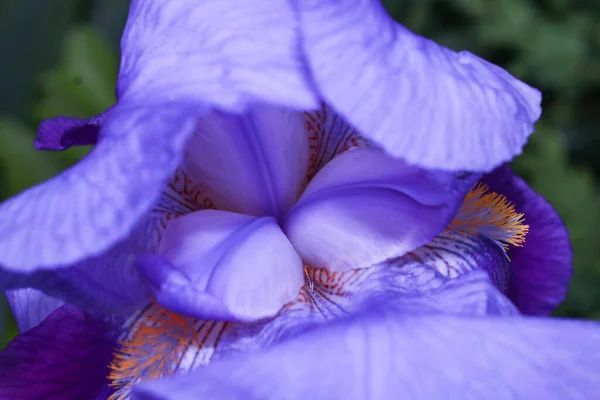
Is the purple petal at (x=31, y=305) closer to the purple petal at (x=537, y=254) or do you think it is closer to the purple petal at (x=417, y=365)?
the purple petal at (x=417, y=365)

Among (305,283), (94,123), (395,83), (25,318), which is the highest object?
(395,83)

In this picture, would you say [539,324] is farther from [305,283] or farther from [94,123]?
[94,123]

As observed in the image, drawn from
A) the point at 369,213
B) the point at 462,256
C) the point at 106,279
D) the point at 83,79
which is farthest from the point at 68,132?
the point at 83,79

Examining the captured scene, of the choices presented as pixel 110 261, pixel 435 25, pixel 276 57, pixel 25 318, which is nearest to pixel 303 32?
pixel 276 57

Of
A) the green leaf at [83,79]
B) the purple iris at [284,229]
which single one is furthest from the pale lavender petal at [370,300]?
the green leaf at [83,79]

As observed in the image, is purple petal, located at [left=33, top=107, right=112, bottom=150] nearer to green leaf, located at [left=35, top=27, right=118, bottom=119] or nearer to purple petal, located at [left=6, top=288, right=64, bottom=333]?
purple petal, located at [left=6, top=288, right=64, bottom=333]

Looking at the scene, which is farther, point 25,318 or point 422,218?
point 25,318

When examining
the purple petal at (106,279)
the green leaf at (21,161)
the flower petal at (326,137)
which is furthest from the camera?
the green leaf at (21,161)
